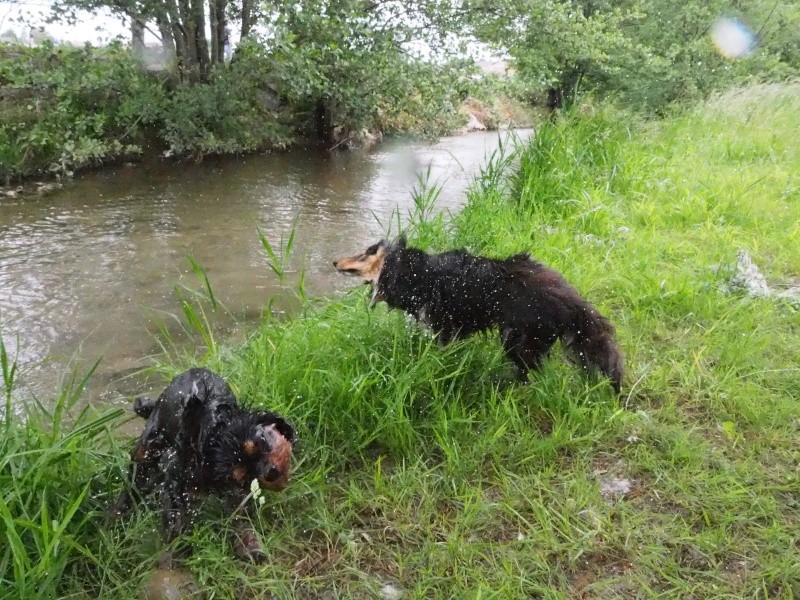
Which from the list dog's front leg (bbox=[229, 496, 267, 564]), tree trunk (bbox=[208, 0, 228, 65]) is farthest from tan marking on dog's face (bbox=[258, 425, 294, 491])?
tree trunk (bbox=[208, 0, 228, 65])

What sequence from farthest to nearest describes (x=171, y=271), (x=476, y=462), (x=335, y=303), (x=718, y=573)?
(x=171, y=271) < (x=335, y=303) < (x=476, y=462) < (x=718, y=573)

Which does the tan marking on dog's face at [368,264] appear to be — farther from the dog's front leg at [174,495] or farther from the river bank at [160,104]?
the river bank at [160,104]

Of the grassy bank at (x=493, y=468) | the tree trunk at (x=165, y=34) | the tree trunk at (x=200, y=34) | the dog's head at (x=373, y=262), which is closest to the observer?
the grassy bank at (x=493, y=468)

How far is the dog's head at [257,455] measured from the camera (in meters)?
2.05

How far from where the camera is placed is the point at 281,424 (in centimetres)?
212

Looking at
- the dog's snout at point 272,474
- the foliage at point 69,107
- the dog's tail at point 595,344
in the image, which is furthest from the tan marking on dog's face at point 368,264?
the foliage at point 69,107

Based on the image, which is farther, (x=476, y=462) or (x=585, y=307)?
(x=585, y=307)

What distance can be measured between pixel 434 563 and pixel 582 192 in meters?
4.14

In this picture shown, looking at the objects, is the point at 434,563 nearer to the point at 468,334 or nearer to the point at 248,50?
the point at 468,334

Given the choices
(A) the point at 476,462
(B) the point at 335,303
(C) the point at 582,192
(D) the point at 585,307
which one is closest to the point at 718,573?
(A) the point at 476,462

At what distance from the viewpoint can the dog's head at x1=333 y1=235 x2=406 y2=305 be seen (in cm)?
314

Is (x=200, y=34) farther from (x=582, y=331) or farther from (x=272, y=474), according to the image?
(x=272, y=474)

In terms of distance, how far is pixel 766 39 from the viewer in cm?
1313

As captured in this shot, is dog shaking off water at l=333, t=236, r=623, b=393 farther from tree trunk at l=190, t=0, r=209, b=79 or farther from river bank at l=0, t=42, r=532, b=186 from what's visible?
tree trunk at l=190, t=0, r=209, b=79
